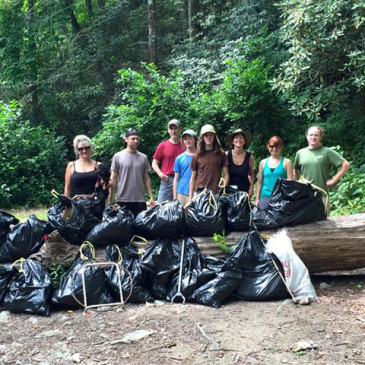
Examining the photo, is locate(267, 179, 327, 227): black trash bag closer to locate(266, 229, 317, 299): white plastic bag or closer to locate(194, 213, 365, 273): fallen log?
locate(194, 213, 365, 273): fallen log

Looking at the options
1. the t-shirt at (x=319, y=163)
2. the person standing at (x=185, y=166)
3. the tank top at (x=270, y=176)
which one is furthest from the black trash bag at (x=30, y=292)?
the t-shirt at (x=319, y=163)

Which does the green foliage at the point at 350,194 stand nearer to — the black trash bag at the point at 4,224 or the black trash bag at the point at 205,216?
the black trash bag at the point at 205,216

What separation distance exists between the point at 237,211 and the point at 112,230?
4.33 feet

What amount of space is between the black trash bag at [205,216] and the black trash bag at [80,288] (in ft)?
3.41

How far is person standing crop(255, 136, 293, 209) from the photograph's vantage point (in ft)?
16.2

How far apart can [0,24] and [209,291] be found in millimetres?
16615

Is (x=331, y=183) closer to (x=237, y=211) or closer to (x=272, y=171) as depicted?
(x=272, y=171)

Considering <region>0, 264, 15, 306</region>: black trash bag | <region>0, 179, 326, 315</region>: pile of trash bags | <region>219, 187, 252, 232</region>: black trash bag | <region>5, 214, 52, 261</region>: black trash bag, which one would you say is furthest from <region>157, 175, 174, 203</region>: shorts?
<region>0, 264, 15, 306</region>: black trash bag

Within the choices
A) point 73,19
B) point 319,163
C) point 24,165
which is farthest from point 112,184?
point 73,19

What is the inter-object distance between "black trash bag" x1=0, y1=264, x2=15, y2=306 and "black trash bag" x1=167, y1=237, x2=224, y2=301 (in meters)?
1.59

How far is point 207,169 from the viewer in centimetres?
496

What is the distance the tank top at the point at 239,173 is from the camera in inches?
198

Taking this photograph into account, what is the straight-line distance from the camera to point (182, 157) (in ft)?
17.6

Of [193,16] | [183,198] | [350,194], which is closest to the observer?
[183,198]
